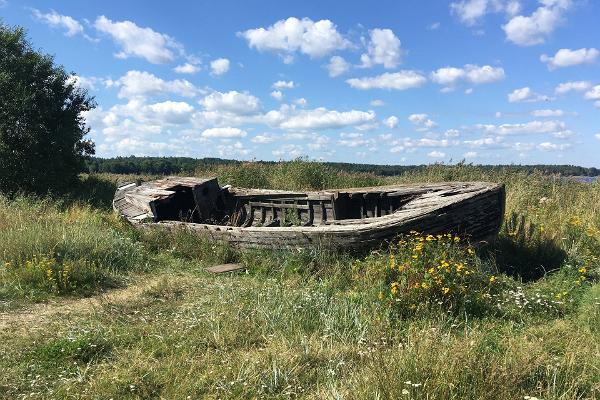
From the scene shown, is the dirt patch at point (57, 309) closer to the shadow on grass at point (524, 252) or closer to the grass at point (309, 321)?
the grass at point (309, 321)

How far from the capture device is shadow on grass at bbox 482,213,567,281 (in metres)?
6.66

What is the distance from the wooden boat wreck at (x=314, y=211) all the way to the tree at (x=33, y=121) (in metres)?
4.07

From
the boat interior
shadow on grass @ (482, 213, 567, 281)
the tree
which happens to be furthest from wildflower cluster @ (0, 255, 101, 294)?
the tree

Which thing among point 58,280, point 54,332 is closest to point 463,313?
point 54,332

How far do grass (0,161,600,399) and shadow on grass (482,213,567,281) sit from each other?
3cm

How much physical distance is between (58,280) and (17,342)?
5.63 feet

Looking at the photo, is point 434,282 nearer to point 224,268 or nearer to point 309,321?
point 309,321

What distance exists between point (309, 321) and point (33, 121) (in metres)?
13.9

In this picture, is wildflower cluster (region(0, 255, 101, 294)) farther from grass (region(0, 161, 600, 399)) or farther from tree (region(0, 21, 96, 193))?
tree (region(0, 21, 96, 193))

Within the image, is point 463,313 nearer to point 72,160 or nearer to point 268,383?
point 268,383

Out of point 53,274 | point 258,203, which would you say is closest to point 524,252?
point 258,203

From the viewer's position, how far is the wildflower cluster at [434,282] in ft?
15.4

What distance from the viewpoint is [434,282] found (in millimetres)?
4773

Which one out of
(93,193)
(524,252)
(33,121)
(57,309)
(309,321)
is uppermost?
(33,121)
